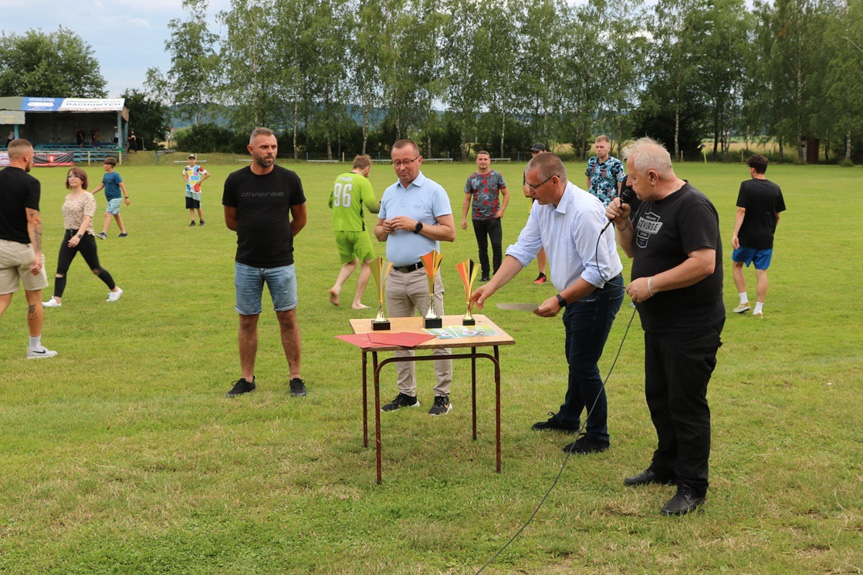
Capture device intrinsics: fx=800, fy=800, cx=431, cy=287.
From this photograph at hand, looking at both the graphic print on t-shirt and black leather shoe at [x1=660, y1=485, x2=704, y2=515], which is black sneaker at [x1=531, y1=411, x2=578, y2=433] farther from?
the graphic print on t-shirt

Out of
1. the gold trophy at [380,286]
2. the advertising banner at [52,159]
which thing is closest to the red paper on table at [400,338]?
the gold trophy at [380,286]

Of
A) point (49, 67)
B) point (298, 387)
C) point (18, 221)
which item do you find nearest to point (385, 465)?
point (298, 387)

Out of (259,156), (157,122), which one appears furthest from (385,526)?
(157,122)

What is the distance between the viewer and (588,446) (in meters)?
5.62

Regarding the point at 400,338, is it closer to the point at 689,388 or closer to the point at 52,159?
the point at 689,388

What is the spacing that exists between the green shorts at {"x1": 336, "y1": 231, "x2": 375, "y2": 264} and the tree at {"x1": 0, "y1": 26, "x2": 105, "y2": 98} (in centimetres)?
6810

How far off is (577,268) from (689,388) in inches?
46.8

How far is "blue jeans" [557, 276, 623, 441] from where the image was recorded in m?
5.49

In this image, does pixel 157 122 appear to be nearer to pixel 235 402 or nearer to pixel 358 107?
pixel 358 107

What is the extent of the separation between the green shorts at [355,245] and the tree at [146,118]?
59911mm

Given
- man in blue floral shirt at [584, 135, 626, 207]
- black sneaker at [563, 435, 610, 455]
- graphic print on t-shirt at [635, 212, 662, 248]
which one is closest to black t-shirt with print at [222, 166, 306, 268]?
black sneaker at [563, 435, 610, 455]

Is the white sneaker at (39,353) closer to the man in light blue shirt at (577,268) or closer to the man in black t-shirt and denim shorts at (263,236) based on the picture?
the man in black t-shirt and denim shorts at (263,236)

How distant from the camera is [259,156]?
265 inches

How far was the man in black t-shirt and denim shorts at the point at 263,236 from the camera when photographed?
6859mm
